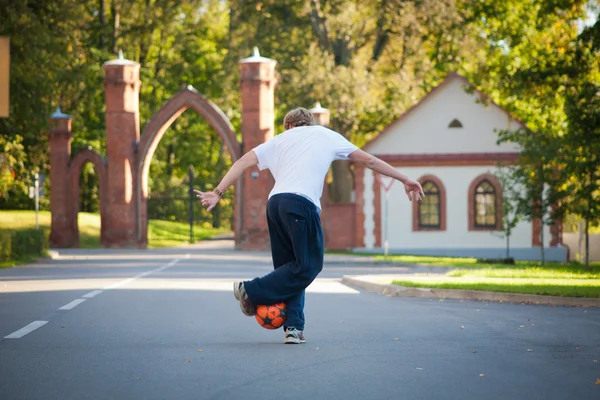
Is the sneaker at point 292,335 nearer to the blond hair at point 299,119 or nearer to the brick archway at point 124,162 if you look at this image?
the blond hair at point 299,119

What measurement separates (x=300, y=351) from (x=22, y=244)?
2604cm

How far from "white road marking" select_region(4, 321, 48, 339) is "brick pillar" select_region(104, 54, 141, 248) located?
3588cm

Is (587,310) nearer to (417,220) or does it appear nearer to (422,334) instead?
(422,334)

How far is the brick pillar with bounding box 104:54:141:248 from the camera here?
155ft

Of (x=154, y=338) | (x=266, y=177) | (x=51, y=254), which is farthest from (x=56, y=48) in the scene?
(x=154, y=338)

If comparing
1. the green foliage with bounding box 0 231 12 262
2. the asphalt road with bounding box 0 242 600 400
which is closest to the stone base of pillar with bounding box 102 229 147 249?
the green foliage with bounding box 0 231 12 262

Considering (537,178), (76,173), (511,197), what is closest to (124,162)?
(76,173)

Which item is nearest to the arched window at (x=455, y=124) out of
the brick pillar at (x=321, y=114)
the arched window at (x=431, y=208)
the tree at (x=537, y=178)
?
the arched window at (x=431, y=208)

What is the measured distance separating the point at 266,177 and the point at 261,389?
128ft

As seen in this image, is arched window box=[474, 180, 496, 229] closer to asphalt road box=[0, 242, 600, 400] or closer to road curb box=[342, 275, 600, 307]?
road curb box=[342, 275, 600, 307]

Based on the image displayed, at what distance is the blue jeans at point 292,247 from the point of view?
9.34m

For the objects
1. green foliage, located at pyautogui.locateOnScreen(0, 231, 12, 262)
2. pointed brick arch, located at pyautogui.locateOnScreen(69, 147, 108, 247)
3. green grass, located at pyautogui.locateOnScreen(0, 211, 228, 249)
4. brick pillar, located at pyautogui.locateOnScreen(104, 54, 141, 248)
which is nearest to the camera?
green foliage, located at pyautogui.locateOnScreen(0, 231, 12, 262)

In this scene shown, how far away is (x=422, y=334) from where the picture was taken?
35.0 feet

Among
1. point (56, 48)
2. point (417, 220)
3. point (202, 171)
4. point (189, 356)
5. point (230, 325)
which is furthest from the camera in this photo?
point (202, 171)
